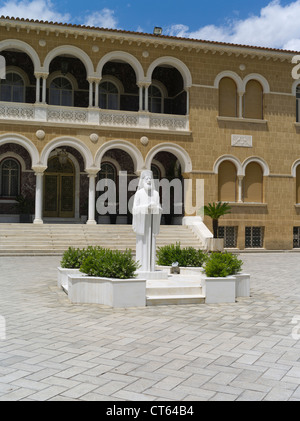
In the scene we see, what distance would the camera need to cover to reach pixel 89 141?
23062 mm

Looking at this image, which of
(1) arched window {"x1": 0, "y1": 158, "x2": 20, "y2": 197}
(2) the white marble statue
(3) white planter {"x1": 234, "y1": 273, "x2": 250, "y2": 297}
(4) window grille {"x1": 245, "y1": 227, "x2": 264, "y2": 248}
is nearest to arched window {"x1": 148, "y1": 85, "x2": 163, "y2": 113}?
(1) arched window {"x1": 0, "y1": 158, "x2": 20, "y2": 197}

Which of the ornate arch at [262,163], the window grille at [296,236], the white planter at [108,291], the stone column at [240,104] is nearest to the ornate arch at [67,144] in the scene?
the stone column at [240,104]

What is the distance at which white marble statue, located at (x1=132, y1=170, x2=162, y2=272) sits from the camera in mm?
9961

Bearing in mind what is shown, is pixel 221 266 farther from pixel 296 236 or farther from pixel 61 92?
pixel 61 92

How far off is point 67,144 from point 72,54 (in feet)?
14.7

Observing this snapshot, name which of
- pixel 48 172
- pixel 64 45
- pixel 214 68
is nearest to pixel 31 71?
pixel 64 45

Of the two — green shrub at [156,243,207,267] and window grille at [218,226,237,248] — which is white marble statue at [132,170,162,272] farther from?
window grille at [218,226,237,248]

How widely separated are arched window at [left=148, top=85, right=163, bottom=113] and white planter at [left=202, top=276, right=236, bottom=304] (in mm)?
18784

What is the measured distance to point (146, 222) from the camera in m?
9.98

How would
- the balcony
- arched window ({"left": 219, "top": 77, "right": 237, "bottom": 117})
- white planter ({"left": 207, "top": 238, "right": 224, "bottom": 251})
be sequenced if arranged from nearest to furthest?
white planter ({"left": 207, "top": 238, "right": 224, "bottom": 251})
the balcony
arched window ({"left": 219, "top": 77, "right": 237, "bottom": 117})

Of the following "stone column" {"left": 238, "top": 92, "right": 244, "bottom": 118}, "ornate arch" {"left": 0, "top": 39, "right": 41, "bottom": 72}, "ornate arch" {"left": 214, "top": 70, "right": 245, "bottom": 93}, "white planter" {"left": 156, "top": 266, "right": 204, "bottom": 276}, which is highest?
"ornate arch" {"left": 0, "top": 39, "right": 41, "bottom": 72}
